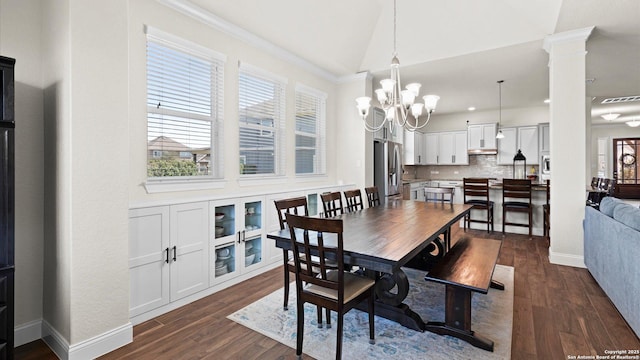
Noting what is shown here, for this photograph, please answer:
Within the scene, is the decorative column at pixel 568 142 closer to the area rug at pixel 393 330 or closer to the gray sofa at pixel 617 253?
the gray sofa at pixel 617 253

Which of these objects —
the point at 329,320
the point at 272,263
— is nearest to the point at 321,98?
the point at 272,263

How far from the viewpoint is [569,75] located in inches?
145

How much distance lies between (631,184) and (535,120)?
6246 mm

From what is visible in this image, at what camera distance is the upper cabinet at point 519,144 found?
7.44 meters

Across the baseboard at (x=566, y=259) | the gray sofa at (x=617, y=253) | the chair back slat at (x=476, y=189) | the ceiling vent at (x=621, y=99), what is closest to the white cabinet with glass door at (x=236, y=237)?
the gray sofa at (x=617, y=253)

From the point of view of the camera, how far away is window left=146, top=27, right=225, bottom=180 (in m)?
2.80

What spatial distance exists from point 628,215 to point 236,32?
13.5ft

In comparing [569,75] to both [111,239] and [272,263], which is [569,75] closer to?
[272,263]

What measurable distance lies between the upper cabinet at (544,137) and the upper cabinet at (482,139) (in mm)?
955

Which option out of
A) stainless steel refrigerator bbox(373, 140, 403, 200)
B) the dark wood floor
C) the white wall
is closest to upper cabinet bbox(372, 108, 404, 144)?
stainless steel refrigerator bbox(373, 140, 403, 200)

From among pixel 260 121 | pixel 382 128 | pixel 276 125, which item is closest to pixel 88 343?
pixel 260 121

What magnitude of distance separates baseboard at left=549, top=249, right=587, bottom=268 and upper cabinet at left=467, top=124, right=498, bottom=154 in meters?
4.50

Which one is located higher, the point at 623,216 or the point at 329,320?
the point at 623,216

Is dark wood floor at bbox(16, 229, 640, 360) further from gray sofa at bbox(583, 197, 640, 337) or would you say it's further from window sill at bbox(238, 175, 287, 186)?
window sill at bbox(238, 175, 287, 186)
